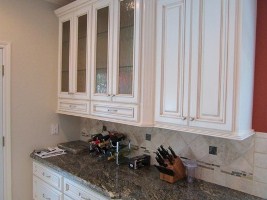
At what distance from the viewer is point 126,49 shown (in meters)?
1.95

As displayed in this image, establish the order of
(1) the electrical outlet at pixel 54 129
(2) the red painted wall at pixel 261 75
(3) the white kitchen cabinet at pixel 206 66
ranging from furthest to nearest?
(1) the electrical outlet at pixel 54 129 < (2) the red painted wall at pixel 261 75 < (3) the white kitchen cabinet at pixel 206 66

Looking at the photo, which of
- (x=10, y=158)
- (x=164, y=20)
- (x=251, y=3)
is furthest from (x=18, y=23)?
(x=251, y=3)

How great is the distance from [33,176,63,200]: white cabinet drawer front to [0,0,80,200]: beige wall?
0.10 metres

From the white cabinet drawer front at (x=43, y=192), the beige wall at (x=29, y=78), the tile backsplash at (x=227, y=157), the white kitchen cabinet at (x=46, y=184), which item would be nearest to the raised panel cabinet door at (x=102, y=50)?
the tile backsplash at (x=227, y=157)

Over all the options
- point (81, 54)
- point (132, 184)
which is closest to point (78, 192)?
point (132, 184)

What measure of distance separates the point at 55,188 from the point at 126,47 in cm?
150

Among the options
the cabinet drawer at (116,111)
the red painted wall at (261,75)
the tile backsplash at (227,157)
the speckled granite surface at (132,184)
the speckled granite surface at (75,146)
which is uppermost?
the red painted wall at (261,75)

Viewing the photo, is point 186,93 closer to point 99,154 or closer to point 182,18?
point 182,18

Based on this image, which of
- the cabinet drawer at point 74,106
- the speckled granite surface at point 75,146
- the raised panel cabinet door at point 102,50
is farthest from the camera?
the speckled granite surface at point 75,146

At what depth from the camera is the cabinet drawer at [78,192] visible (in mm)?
1786

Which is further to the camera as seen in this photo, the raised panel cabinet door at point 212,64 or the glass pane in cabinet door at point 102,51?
the glass pane in cabinet door at point 102,51

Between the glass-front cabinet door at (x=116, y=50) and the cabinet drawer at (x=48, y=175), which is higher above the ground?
the glass-front cabinet door at (x=116, y=50)

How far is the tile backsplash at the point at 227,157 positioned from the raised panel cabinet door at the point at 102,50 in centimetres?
64

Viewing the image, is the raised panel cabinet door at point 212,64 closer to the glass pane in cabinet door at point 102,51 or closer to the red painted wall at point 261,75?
the red painted wall at point 261,75
